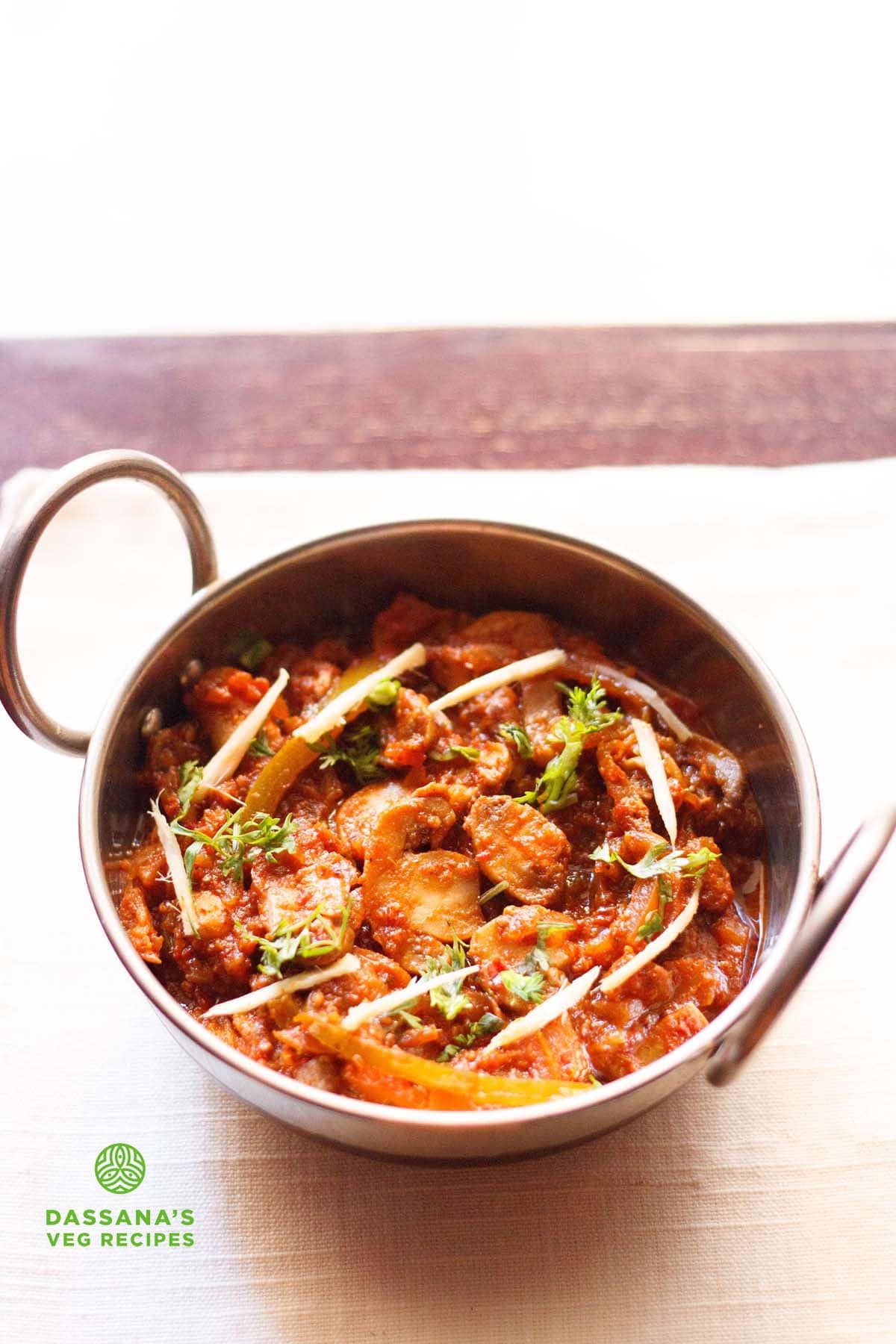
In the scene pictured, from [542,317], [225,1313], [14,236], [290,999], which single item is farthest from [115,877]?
[14,236]

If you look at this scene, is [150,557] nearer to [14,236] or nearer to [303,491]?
[303,491]

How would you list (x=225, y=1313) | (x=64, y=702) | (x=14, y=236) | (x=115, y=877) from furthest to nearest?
(x=14, y=236) < (x=64, y=702) < (x=115, y=877) < (x=225, y=1313)

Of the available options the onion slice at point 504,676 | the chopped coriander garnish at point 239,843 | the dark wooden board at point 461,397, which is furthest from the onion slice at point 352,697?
the dark wooden board at point 461,397

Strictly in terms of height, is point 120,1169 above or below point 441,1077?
below

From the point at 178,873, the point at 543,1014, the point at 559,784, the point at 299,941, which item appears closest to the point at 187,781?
the point at 178,873

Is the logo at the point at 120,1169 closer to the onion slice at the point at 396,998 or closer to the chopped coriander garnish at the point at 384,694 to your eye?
the onion slice at the point at 396,998

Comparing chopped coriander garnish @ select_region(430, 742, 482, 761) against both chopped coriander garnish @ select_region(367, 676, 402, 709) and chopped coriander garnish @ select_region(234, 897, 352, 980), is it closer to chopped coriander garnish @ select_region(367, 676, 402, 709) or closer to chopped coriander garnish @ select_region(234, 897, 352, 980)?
chopped coriander garnish @ select_region(367, 676, 402, 709)

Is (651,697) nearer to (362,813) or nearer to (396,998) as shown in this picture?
(362,813)
